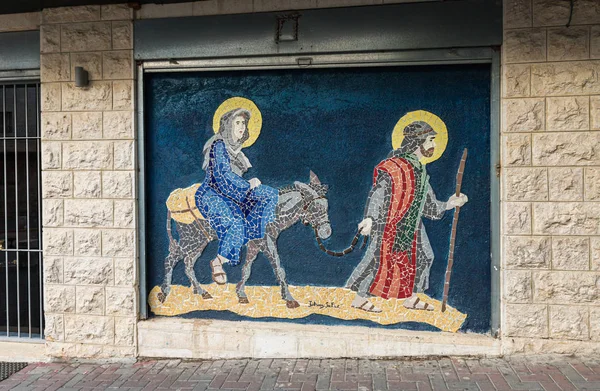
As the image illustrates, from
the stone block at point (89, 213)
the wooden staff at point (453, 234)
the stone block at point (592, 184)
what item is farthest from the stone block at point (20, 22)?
the stone block at point (592, 184)

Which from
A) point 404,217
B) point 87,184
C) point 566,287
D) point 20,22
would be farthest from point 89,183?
point 566,287

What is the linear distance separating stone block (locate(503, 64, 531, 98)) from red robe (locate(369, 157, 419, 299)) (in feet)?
3.73

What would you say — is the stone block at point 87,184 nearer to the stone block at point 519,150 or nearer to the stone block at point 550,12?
the stone block at point 519,150

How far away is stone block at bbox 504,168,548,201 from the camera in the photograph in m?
5.13

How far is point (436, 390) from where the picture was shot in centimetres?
470

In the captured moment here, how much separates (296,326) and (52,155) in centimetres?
314

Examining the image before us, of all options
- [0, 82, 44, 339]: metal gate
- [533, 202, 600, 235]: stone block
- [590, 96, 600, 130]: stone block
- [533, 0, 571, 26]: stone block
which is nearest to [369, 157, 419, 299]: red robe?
[533, 202, 600, 235]: stone block

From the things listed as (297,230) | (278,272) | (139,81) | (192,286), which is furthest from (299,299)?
(139,81)

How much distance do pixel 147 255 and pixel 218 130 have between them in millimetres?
1526

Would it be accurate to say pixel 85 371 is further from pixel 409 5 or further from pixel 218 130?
pixel 409 5

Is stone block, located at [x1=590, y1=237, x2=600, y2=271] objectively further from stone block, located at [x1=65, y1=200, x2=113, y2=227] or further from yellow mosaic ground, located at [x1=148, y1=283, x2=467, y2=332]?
stone block, located at [x1=65, y1=200, x2=113, y2=227]

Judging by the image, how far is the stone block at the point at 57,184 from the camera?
593 centimetres

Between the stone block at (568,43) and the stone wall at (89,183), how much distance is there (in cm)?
409

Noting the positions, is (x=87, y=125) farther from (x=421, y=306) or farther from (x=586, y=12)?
(x=586, y=12)
